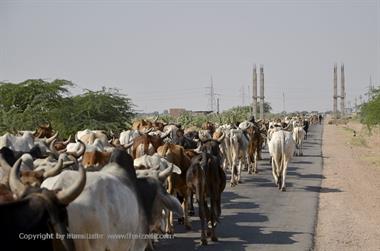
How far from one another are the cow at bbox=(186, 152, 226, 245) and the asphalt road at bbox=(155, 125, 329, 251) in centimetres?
38

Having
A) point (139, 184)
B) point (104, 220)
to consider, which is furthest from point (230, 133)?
point (104, 220)

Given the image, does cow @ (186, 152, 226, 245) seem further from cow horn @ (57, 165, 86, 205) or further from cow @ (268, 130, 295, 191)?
cow @ (268, 130, 295, 191)

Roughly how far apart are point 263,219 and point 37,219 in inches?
337

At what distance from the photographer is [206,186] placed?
1009 cm

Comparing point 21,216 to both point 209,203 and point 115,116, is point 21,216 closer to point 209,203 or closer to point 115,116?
point 209,203

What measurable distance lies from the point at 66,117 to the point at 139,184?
17.0 metres

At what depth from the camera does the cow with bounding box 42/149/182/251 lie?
4930mm

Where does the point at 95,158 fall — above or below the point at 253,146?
above

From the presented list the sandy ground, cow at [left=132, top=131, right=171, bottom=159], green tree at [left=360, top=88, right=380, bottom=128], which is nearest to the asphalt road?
the sandy ground

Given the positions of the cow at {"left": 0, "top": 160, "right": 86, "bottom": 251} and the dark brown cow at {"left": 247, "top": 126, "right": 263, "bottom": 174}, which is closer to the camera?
the cow at {"left": 0, "top": 160, "right": 86, "bottom": 251}

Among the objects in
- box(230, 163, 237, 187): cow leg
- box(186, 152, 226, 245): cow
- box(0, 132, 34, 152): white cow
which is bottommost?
box(230, 163, 237, 187): cow leg

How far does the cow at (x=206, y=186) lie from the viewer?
9.93 meters

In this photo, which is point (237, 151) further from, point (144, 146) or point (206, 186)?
point (206, 186)

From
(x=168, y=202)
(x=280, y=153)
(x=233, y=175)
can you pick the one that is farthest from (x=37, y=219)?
(x=233, y=175)
